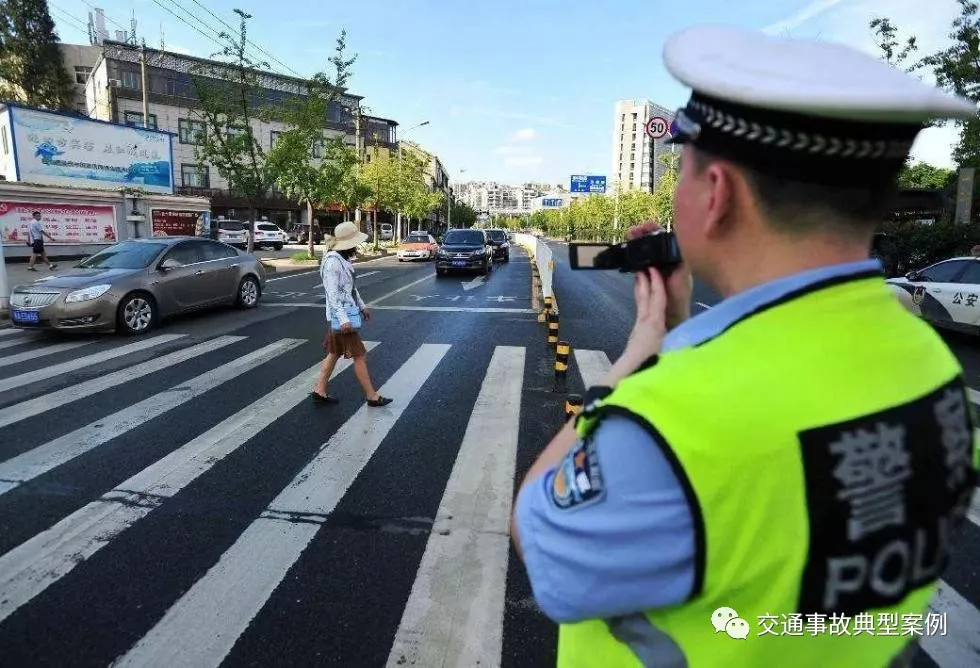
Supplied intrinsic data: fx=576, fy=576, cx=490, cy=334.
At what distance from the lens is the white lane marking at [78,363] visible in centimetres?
648

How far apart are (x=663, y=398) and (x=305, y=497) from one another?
139 inches

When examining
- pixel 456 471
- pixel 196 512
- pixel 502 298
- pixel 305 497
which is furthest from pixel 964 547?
pixel 502 298

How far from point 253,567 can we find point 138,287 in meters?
7.96

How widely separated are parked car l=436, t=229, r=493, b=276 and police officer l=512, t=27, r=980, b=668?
19916 mm

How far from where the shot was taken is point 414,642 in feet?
8.14

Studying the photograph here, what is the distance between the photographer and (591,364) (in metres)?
7.53

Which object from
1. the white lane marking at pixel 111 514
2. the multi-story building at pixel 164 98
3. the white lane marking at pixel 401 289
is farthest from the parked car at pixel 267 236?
the white lane marking at pixel 111 514

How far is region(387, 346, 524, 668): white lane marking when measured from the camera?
2.46 meters

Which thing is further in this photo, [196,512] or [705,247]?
[196,512]

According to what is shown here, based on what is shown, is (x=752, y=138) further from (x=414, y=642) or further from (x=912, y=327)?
(x=414, y=642)

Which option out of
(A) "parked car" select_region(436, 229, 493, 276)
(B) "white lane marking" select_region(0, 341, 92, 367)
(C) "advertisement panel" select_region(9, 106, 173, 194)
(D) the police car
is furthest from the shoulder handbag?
(C) "advertisement panel" select_region(9, 106, 173, 194)

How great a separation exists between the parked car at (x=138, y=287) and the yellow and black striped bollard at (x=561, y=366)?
7.05m

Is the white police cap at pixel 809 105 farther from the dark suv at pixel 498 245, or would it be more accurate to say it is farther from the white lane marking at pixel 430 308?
the dark suv at pixel 498 245

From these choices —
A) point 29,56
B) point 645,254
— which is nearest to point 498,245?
point 645,254
